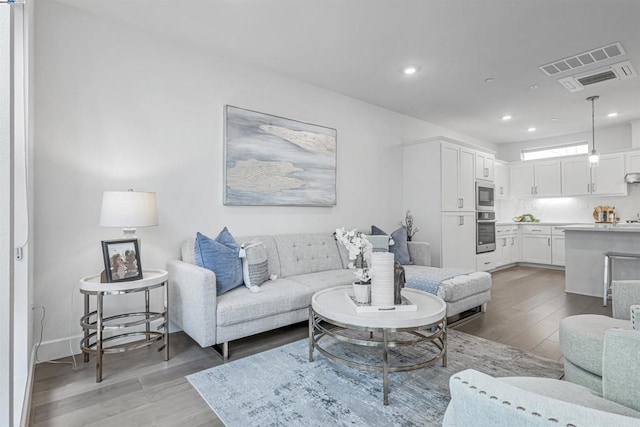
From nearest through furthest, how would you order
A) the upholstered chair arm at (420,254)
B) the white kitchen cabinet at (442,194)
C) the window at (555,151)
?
1. the upholstered chair arm at (420,254)
2. the white kitchen cabinet at (442,194)
3. the window at (555,151)

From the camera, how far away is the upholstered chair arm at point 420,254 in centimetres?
415

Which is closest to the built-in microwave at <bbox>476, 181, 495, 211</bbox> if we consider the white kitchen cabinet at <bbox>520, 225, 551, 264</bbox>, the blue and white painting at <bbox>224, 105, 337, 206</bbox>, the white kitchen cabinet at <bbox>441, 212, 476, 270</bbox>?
the white kitchen cabinet at <bbox>441, 212, 476, 270</bbox>

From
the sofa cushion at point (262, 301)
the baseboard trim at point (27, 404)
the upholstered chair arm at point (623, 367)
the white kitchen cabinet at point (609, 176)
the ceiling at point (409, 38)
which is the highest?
the ceiling at point (409, 38)

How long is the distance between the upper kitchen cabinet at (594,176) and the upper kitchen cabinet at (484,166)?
1857mm

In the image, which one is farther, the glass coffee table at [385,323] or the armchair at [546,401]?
the glass coffee table at [385,323]

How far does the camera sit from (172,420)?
1.68 m

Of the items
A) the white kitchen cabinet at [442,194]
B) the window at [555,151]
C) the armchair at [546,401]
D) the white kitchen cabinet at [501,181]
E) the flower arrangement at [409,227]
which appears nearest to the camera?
the armchair at [546,401]

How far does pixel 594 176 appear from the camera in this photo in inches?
237

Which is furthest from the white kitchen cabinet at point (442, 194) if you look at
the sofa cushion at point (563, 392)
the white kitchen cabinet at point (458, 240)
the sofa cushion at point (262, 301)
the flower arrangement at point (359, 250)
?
the sofa cushion at point (563, 392)

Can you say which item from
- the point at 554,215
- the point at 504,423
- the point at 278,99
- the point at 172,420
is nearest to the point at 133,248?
the point at 172,420

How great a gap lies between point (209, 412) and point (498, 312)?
3.10m

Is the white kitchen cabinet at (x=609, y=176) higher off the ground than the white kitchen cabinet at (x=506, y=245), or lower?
higher

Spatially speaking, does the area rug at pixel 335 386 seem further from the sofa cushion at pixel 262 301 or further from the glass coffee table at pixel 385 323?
the sofa cushion at pixel 262 301

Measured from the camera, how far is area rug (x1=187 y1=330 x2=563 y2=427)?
5.58 feet
